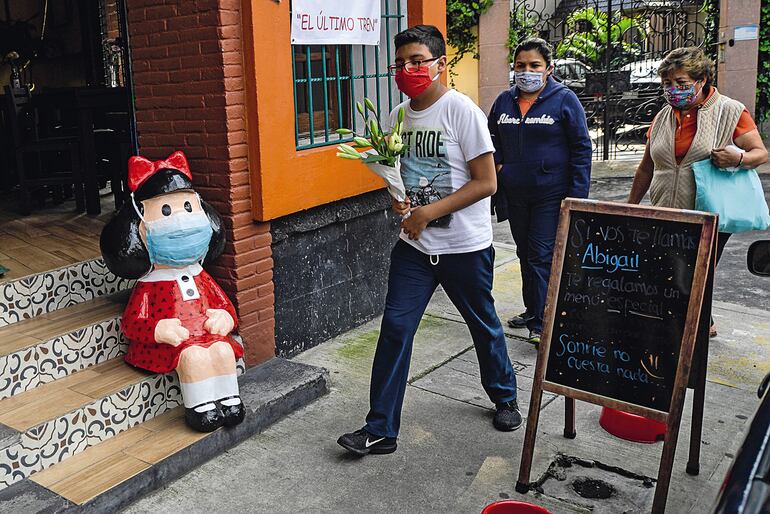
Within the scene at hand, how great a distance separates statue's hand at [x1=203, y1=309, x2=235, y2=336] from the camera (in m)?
4.20

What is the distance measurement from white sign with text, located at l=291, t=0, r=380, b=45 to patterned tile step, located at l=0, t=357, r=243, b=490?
233 centimetres

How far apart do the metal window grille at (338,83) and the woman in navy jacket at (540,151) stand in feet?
3.89

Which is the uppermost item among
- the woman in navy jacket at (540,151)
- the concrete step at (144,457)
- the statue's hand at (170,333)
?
the woman in navy jacket at (540,151)

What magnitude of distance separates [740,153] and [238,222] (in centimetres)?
311

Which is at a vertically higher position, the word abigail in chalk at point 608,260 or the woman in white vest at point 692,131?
the woman in white vest at point 692,131

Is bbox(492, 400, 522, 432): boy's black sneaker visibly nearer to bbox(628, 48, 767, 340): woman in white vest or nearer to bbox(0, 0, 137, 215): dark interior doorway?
bbox(628, 48, 767, 340): woman in white vest

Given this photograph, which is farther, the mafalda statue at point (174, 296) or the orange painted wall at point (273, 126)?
the orange painted wall at point (273, 126)

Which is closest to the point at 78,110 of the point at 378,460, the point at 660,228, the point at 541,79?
the point at 541,79

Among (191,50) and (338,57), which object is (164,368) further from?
(338,57)

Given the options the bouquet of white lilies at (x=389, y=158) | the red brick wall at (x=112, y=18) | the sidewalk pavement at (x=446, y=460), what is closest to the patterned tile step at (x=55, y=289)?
the sidewalk pavement at (x=446, y=460)

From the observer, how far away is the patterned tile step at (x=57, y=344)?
4.05 metres

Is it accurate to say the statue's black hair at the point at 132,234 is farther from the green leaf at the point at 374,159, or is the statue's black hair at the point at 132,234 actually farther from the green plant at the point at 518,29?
the green plant at the point at 518,29

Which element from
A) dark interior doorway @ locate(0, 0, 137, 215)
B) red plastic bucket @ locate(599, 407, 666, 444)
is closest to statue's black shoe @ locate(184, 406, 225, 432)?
red plastic bucket @ locate(599, 407, 666, 444)

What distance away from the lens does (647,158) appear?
209 inches
